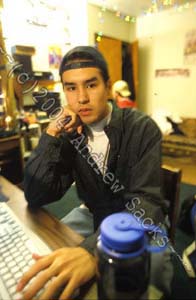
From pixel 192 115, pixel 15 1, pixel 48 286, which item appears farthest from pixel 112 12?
pixel 48 286

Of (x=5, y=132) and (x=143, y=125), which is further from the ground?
(x=143, y=125)

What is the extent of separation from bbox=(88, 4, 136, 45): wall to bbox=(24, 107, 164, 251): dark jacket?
3.27 meters

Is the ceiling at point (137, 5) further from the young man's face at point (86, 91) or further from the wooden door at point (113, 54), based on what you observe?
the young man's face at point (86, 91)

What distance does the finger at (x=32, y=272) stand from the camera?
0.49 meters

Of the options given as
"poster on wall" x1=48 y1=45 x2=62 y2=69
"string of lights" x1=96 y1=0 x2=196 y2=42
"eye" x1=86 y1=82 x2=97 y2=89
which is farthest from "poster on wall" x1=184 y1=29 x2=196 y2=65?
"eye" x1=86 y1=82 x2=97 y2=89

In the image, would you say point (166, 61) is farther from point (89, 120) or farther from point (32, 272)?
point (32, 272)

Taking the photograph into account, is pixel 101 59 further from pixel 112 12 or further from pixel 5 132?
pixel 112 12

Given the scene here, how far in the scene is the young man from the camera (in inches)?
32.9

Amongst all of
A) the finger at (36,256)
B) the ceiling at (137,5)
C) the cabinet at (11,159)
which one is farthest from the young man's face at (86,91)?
the ceiling at (137,5)

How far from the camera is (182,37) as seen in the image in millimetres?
4012

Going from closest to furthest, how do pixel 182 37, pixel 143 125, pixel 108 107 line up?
pixel 143 125 < pixel 108 107 < pixel 182 37

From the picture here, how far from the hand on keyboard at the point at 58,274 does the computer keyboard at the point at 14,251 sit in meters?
0.03

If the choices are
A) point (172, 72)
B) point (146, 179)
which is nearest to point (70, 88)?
point (146, 179)

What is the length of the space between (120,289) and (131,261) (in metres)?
0.05
